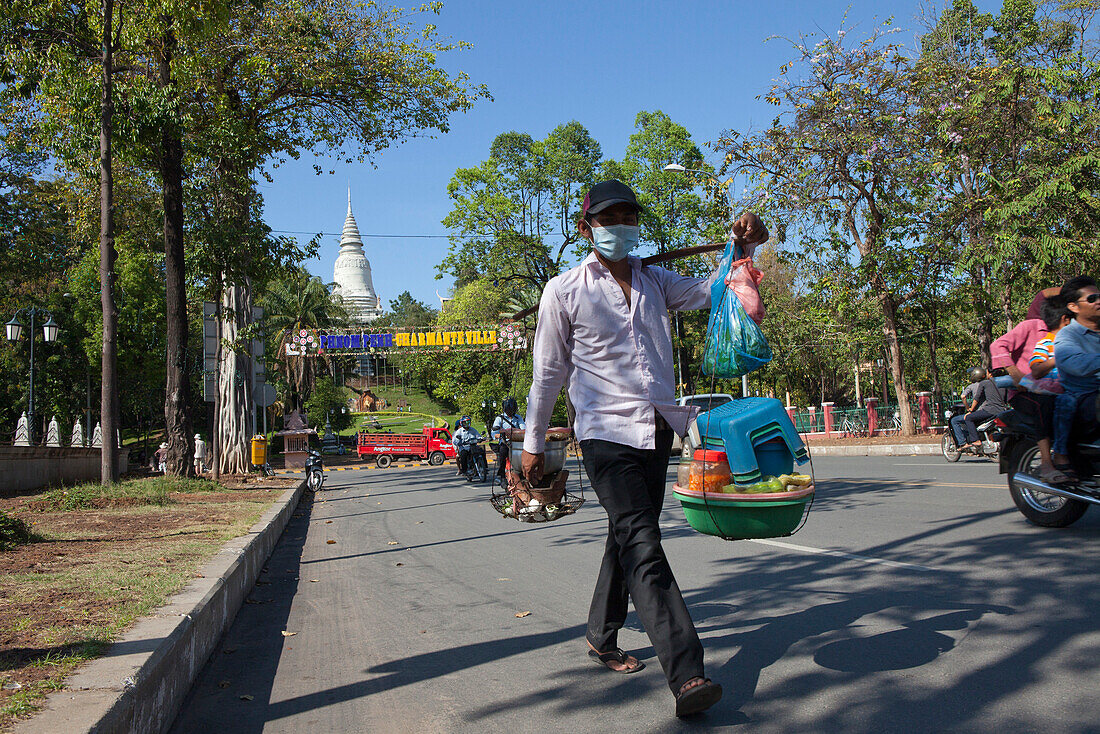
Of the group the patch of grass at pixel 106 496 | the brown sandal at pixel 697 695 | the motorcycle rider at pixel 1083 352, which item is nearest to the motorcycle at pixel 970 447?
the motorcycle rider at pixel 1083 352

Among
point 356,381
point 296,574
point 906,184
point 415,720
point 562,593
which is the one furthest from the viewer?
point 356,381

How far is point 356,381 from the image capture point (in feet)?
306

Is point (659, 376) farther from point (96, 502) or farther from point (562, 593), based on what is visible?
point (96, 502)

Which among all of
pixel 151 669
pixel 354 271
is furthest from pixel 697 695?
pixel 354 271

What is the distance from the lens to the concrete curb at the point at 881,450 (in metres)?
21.8

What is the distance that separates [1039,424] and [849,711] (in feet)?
13.3

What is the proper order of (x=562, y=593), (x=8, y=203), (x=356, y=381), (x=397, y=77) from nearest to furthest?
(x=562, y=593), (x=397, y=77), (x=8, y=203), (x=356, y=381)

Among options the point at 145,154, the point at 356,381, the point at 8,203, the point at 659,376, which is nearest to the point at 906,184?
the point at 145,154

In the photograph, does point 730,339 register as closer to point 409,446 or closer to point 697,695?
point 697,695

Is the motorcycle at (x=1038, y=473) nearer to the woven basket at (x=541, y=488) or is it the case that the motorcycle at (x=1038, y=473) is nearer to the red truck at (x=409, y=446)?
the woven basket at (x=541, y=488)

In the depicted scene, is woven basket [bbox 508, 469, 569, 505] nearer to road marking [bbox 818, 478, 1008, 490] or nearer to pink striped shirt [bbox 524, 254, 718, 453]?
pink striped shirt [bbox 524, 254, 718, 453]

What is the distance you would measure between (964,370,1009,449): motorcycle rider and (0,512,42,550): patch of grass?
12700 mm

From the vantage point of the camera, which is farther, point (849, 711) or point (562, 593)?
point (562, 593)

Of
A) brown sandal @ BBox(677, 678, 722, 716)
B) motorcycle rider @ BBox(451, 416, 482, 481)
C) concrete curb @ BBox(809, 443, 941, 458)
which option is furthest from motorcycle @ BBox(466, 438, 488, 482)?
brown sandal @ BBox(677, 678, 722, 716)
